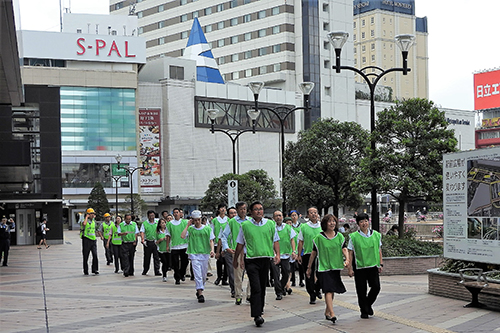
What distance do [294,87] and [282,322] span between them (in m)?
86.8

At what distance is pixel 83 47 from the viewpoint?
8219 cm

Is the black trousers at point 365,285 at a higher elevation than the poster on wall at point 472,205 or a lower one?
lower

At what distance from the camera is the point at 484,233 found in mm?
12789

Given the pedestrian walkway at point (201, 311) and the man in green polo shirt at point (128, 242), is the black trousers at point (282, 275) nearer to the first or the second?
the pedestrian walkway at point (201, 311)

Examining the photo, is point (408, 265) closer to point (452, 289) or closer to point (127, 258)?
point (452, 289)

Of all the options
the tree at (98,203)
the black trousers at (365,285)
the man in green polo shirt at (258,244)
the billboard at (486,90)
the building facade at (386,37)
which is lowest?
the tree at (98,203)

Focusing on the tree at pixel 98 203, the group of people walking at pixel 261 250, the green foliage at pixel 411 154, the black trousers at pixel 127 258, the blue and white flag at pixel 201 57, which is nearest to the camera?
the group of people walking at pixel 261 250

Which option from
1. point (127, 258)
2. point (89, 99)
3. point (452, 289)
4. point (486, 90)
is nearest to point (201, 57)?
point (89, 99)

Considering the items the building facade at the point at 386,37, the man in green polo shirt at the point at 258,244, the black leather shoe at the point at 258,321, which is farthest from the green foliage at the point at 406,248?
the building facade at the point at 386,37

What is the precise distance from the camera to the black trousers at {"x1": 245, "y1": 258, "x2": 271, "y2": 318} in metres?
10.8

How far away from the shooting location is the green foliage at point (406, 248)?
1995cm

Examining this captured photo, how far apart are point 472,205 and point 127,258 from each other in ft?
34.2

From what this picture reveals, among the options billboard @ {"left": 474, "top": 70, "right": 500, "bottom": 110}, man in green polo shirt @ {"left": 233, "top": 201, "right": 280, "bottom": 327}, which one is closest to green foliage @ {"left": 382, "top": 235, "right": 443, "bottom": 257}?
man in green polo shirt @ {"left": 233, "top": 201, "right": 280, "bottom": 327}

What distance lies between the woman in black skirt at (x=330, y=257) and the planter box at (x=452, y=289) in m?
2.56
